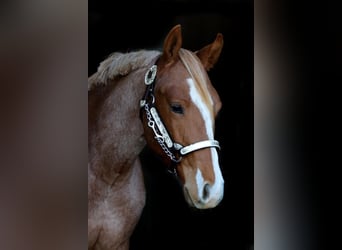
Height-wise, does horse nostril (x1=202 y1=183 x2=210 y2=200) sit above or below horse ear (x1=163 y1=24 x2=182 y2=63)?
below

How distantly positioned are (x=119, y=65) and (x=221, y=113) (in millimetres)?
343

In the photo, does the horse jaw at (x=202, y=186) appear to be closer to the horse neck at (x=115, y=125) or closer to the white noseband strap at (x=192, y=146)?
the white noseband strap at (x=192, y=146)

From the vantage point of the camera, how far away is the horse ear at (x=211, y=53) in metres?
1.29

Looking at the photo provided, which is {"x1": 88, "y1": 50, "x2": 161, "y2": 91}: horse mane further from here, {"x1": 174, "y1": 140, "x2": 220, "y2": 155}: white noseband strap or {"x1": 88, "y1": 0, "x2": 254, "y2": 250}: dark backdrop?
{"x1": 174, "y1": 140, "x2": 220, "y2": 155}: white noseband strap

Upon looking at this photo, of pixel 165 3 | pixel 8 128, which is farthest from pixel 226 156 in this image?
pixel 8 128

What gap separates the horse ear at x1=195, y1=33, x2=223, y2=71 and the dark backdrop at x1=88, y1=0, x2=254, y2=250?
0.05 ft

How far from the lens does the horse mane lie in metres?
1.26

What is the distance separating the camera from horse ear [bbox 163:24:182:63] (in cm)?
126

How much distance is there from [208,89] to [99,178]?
426 millimetres

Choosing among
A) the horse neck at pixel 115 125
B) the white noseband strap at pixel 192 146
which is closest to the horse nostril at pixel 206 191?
the white noseband strap at pixel 192 146

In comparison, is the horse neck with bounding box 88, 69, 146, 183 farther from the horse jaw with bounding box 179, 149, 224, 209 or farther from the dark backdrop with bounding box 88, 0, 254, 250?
the horse jaw with bounding box 179, 149, 224, 209

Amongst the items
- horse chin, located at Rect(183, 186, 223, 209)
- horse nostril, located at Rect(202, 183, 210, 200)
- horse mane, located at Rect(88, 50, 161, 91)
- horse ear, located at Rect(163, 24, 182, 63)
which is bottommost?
horse chin, located at Rect(183, 186, 223, 209)

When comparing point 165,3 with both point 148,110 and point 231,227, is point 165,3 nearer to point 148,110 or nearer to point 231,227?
point 148,110

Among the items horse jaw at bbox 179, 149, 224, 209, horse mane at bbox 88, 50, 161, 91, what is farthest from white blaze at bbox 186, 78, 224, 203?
horse mane at bbox 88, 50, 161, 91
